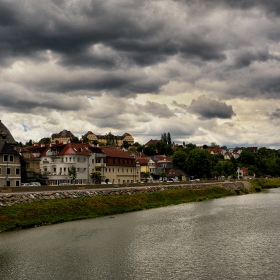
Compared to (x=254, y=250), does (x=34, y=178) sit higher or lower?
higher

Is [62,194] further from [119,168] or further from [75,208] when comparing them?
[119,168]

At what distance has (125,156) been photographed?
11819cm

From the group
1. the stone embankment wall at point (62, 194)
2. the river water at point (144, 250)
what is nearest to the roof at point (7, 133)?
the stone embankment wall at point (62, 194)

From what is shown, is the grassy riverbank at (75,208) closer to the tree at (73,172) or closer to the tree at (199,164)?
the tree at (73,172)

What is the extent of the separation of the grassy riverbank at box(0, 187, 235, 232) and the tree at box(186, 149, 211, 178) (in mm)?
64417

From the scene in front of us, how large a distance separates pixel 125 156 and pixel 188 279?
94165 mm

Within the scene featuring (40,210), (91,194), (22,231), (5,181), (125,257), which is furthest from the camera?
(5,181)

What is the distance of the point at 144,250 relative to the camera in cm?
3247

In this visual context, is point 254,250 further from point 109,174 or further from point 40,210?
point 109,174

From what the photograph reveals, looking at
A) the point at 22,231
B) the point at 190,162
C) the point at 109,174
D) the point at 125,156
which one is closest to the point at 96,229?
the point at 22,231

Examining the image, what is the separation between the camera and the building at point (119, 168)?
361 ft

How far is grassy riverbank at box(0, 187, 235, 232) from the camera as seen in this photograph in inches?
1734

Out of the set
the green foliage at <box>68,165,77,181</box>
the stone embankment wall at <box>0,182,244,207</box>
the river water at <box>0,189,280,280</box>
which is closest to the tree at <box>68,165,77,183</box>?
the green foliage at <box>68,165,77,181</box>

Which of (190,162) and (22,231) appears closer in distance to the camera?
(22,231)
